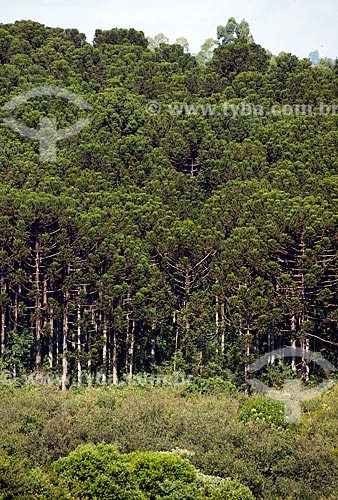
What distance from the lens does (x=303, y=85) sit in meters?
54.1

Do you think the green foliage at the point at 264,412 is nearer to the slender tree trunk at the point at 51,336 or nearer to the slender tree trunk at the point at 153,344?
the slender tree trunk at the point at 153,344

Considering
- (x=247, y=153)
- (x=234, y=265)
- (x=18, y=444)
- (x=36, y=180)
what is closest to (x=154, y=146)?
(x=247, y=153)

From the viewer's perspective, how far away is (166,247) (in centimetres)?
3653

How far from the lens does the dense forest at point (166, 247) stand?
34.1m

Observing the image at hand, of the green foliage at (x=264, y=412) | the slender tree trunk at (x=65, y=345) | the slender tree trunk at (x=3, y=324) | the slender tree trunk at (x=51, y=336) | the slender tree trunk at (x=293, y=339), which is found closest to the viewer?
the green foliage at (x=264, y=412)

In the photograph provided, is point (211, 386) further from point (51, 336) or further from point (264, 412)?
point (51, 336)

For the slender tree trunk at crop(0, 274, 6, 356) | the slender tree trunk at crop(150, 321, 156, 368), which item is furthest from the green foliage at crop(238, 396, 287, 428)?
the slender tree trunk at crop(0, 274, 6, 356)

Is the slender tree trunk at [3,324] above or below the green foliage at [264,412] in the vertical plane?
above

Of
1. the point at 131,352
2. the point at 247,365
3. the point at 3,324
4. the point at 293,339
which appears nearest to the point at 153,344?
the point at 131,352

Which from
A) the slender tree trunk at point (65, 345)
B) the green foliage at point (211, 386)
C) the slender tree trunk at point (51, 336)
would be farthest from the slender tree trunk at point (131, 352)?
the slender tree trunk at point (51, 336)

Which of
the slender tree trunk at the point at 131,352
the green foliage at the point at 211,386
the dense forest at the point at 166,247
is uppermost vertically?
the dense forest at the point at 166,247

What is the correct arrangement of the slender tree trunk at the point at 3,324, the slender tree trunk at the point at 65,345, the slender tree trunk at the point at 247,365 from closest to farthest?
the slender tree trunk at the point at 247,365
the slender tree trunk at the point at 65,345
the slender tree trunk at the point at 3,324

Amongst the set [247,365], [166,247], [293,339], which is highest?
[166,247]

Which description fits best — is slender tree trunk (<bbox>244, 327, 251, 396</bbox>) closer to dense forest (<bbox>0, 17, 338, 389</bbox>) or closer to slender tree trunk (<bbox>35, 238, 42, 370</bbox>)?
dense forest (<bbox>0, 17, 338, 389</bbox>)
